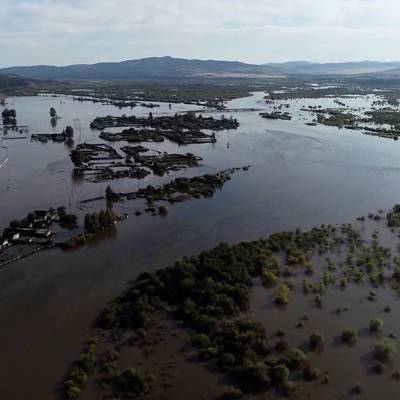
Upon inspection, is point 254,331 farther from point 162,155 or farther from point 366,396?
point 162,155

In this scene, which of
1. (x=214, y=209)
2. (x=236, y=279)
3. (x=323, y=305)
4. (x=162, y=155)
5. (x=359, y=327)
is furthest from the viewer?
(x=162, y=155)

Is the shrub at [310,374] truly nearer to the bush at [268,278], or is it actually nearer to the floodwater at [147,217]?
the bush at [268,278]

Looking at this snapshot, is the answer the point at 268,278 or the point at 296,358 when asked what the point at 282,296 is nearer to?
the point at 268,278

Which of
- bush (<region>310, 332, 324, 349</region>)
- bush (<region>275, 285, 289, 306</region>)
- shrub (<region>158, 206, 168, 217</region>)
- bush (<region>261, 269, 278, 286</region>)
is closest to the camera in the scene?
bush (<region>310, 332, 324, 349</region>)

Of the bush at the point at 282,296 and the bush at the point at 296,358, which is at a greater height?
the bush at the point at 282,296

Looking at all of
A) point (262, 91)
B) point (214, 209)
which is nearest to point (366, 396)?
point (214, 209)

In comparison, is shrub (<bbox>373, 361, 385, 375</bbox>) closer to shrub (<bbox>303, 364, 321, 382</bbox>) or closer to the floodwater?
shrub (<bbox>303, 364, 321, 382</bbox>)

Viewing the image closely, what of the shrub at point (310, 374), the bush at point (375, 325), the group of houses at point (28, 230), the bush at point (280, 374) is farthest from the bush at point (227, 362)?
the group of houses at point (28, 230)

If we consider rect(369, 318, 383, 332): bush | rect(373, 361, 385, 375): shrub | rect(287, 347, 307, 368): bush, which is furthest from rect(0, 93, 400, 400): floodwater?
rect(373, 361, 385, 375): shrub
